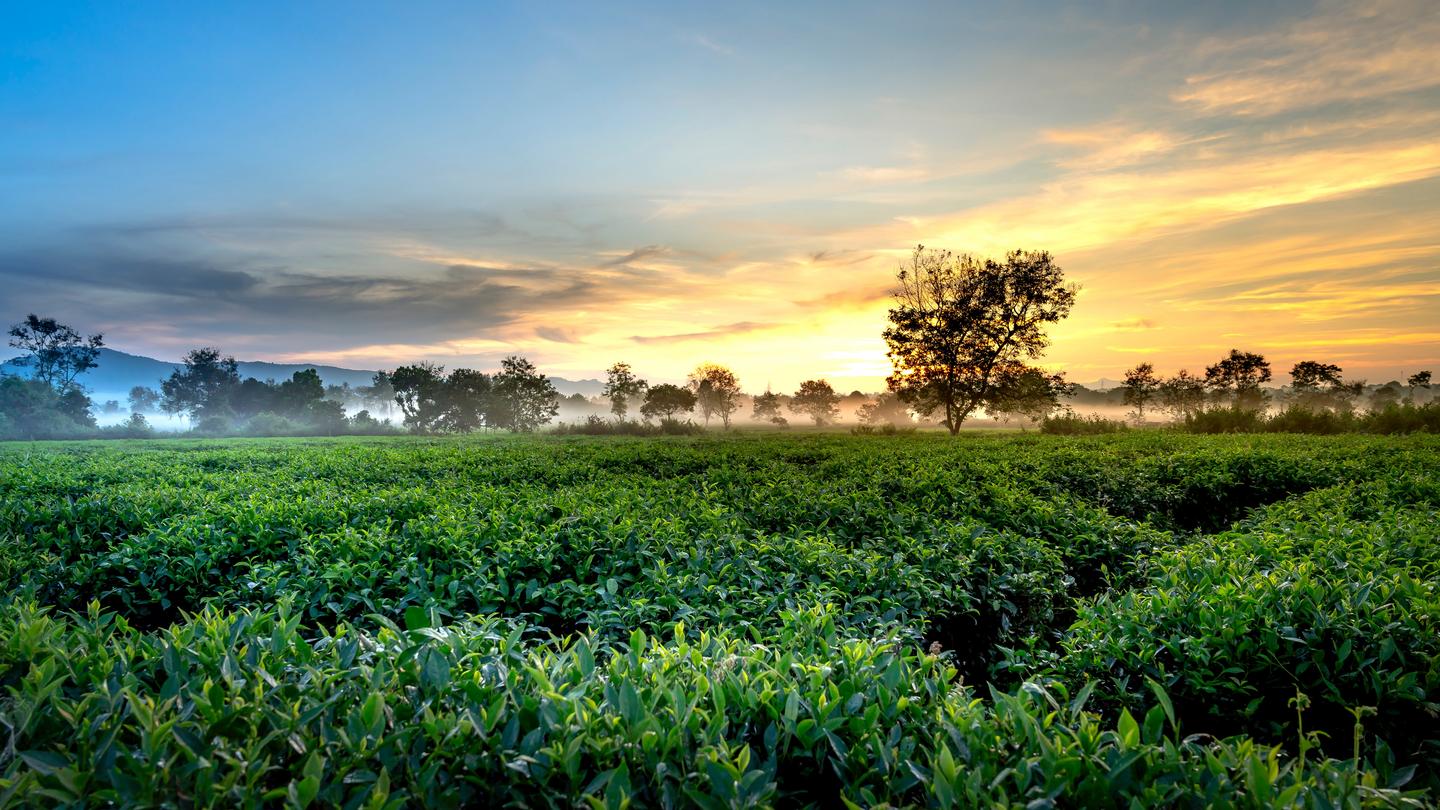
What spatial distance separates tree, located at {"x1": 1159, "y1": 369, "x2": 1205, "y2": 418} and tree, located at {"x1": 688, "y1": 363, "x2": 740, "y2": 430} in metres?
57.1

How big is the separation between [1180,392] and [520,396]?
84.3m

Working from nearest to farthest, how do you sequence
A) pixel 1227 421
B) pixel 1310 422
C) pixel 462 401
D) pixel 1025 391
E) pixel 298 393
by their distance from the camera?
pixel 1310 422 < pixel 1227 421 < pixel 1025 391 < pixel 462 401 < pixel 298 393

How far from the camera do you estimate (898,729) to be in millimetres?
2084

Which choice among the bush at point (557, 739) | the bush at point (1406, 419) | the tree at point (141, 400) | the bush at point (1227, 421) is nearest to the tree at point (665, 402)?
the bush at point (1227, 421)

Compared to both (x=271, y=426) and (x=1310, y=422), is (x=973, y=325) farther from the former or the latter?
(x=271, y=426)

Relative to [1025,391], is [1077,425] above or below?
below

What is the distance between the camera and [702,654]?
8.76 ft

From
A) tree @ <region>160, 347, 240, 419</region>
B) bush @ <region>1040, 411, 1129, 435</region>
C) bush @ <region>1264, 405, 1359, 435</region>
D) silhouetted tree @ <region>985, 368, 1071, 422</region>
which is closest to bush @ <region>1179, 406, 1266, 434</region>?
bush @ <region>1264, 405, 1359, 435</region>

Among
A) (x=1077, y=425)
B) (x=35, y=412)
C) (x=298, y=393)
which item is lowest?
(x=1077, y=425)

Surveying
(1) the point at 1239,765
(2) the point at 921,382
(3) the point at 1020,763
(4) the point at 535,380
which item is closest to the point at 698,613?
(3) the point at 1020,763

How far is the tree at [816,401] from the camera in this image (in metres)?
112

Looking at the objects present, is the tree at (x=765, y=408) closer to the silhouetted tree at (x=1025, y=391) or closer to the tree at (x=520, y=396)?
the tree at (x=520, y=396)

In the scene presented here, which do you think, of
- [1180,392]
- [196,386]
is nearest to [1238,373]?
[1180,392]

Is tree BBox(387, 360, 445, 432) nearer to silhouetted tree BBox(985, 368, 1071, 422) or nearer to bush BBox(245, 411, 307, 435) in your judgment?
bush BBox(245, 411, 307, 435)
